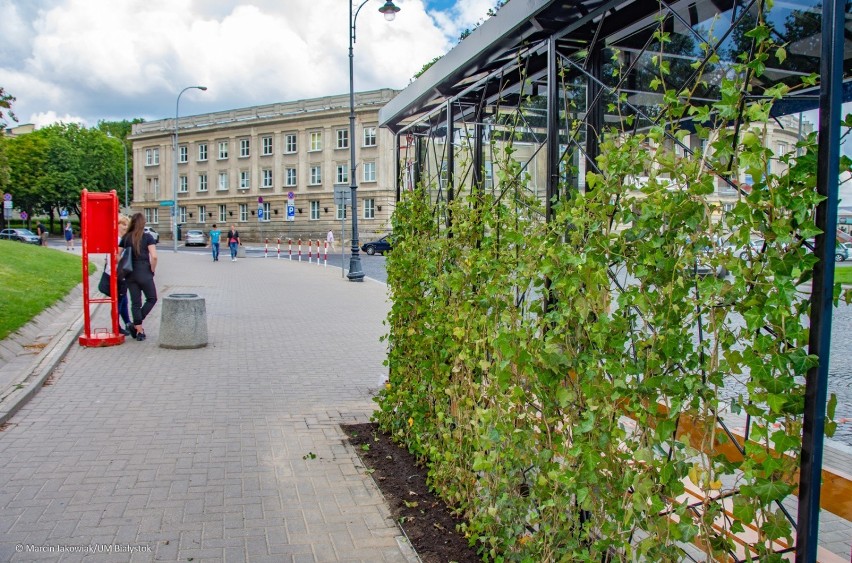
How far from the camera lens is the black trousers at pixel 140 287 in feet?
32.8

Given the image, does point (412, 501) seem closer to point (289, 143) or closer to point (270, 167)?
point (289, 143)

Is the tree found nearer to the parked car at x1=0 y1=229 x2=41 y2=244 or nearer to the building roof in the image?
the building roof

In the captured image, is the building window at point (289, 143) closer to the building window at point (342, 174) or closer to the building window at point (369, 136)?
the building window at point (342, 174)

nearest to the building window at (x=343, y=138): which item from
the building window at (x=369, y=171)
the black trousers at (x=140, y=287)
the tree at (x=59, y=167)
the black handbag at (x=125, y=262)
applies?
the building window at (x=369, y=171)

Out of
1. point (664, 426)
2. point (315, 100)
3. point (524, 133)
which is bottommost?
point (664, 426)

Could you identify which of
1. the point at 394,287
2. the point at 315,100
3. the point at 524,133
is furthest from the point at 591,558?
the point at 315,100

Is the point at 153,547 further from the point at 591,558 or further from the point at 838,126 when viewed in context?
the point at 838,126

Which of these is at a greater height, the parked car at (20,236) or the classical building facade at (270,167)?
the classical building facade at (270,167)

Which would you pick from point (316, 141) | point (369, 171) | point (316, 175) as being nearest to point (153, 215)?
point (316, 175)

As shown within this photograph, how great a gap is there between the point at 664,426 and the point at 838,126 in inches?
39.6

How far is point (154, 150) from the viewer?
7231 cm

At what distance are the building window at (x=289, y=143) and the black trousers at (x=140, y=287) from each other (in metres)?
54.7

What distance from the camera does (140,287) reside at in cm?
1005

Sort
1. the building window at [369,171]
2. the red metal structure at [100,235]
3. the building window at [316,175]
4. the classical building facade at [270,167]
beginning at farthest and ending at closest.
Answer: the building window at [316,175], the building window at [369,171], the classical building facade at [270,167], the red metal structure at [100,235]
